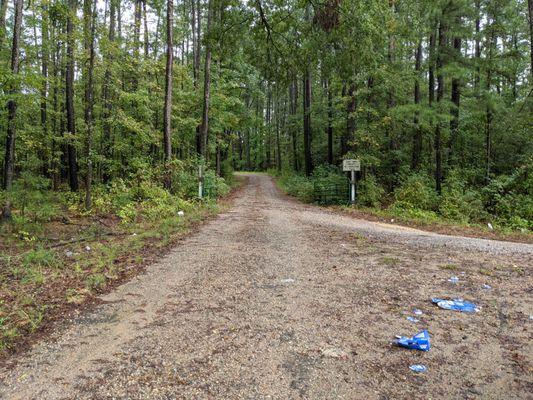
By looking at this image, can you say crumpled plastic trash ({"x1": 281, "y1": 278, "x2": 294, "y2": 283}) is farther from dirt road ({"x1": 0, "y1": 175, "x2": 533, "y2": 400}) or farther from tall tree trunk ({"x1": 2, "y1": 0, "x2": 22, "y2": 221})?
tall tree trunk ({"x1": 2, "y1": 0, "x2": 22, "y2": 221})

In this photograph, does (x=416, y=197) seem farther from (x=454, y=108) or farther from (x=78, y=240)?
(x=78, y=240)

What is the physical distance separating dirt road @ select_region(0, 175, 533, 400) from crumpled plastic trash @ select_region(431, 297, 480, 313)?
0.13 metres

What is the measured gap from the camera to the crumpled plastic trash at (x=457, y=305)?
4.20 meters

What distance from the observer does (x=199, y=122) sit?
65.6ft

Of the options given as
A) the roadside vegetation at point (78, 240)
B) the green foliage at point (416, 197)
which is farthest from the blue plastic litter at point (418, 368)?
the green foliage at point (416, 197)

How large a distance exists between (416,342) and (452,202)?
11.8 metres

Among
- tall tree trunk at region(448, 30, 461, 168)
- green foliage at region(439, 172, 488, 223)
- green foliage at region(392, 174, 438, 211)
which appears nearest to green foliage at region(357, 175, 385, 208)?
green foliage at region(392, 174, 438, 211)

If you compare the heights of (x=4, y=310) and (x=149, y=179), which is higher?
(x=149, y=179)

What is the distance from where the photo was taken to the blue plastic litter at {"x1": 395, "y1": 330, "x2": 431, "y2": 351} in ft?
10.9

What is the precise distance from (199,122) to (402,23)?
11.1m

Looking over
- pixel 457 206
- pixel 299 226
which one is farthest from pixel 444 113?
pixel 299 226

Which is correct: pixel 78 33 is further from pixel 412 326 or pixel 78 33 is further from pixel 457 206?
pixel 457 206

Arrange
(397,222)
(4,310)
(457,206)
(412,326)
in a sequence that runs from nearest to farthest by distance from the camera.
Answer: (412,326) < (4,310) < (397,222) < (457,206)

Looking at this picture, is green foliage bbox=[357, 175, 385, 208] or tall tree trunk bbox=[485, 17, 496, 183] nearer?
tall tree trunk bbox=[485, 17, 496, 183]
